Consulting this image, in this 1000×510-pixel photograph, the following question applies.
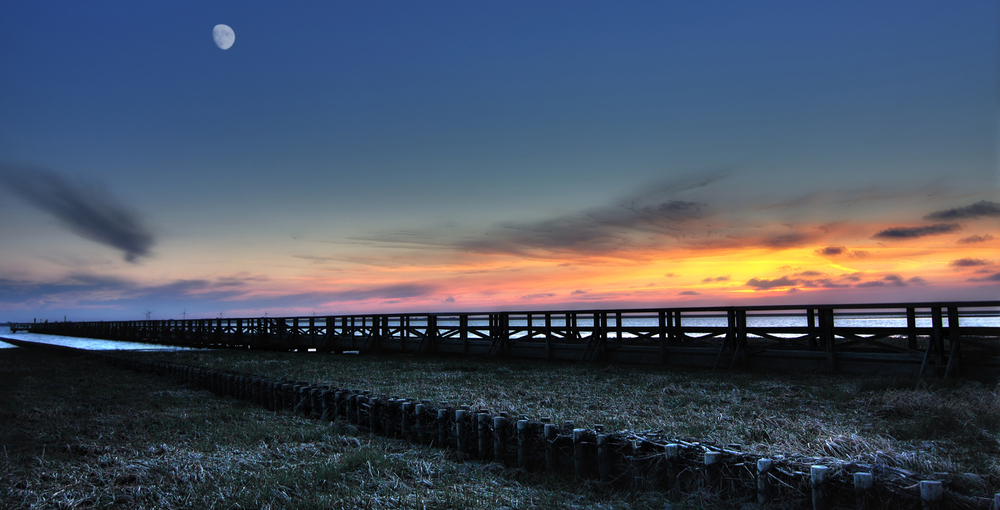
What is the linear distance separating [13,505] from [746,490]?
6731 millimetres

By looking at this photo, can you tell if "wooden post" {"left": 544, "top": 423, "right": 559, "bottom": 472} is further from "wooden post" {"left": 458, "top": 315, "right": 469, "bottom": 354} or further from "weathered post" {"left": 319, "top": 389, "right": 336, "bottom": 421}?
"wooden post" {"left": 458, "top": 315, "right": 469, "bottom": 354}

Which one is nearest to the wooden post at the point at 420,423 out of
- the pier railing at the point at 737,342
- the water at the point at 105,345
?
the pier railing at the point at 737,342

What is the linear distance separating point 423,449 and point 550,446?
1918 millimetres

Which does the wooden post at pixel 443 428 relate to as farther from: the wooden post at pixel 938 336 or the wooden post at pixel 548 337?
the wooden post at pixel 548 337

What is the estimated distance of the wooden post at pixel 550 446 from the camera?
19.3ft

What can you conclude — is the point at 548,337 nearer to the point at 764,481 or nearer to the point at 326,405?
the point at 326,405

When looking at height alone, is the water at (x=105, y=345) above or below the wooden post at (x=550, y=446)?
below

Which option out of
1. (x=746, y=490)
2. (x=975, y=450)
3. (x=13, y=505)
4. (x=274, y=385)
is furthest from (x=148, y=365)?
(x=975, y=450)

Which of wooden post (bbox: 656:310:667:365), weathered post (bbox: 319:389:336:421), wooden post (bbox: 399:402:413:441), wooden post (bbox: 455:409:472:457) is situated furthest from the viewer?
wooden post (bbox: 656:310:667:365)

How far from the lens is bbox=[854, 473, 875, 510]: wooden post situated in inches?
159

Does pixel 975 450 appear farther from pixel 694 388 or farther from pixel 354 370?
pixel 354 370

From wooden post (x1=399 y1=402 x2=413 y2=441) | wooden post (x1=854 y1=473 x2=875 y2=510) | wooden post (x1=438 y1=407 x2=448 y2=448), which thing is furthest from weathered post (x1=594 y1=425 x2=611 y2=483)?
wooden post (x1=399 y1=402 x2=413 y2=441)

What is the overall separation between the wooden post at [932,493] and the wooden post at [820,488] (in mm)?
601

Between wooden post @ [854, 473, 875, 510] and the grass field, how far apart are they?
90 centimetres
